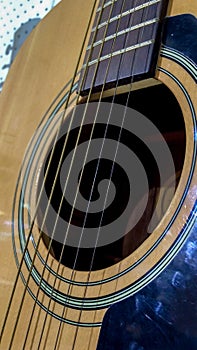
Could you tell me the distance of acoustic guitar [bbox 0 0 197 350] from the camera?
461mm

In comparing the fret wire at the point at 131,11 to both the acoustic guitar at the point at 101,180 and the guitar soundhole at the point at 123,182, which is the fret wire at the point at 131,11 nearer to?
the acoustic guitar at the point at 101,180

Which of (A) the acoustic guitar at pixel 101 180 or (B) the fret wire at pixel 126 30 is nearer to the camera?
(A) the acoustic guitar at pixel 101 180

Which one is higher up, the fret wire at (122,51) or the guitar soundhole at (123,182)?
the fret wire at (122,51)

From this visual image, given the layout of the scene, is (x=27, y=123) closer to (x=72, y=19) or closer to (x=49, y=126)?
(x=49, y=126)

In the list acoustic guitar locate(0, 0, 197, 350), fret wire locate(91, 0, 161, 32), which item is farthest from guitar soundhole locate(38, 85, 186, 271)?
fret wire locate(91, 0, 161, 32)

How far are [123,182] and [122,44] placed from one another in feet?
0.82

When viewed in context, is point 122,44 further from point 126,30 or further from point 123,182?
point 123,182

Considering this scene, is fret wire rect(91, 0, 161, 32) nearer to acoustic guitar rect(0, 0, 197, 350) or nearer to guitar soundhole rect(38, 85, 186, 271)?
acoustic guitar rect(0, 0, 197, 350)

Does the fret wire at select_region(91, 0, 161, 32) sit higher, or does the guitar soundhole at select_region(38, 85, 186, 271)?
the fret wire at select_region(91, 0, 161, 32)

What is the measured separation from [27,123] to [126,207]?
216 mm

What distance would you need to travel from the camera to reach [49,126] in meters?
0.73

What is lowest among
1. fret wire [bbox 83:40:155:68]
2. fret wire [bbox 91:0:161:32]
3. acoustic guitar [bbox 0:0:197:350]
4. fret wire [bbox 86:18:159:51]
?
acoustic guitar [bbox 0:0:197:350]

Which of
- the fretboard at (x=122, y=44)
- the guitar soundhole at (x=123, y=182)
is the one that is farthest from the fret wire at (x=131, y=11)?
the guitar soundhole at (x=123, y=182)

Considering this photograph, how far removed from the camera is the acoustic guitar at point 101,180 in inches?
18.2
